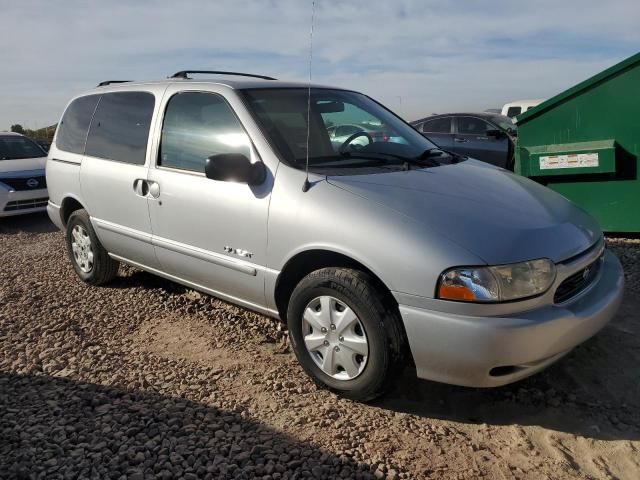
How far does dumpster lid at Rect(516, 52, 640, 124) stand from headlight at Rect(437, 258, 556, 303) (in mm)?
3846

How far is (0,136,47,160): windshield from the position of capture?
977 centimetres

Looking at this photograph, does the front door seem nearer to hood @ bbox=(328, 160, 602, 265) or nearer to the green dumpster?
hood @ bbox=(328, 160, 602, 265)

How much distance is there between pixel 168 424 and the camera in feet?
9.37

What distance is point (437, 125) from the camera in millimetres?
10094

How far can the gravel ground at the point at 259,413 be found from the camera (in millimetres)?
2537

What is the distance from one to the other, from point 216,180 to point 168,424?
4.66 feet

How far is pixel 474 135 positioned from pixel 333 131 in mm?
6387

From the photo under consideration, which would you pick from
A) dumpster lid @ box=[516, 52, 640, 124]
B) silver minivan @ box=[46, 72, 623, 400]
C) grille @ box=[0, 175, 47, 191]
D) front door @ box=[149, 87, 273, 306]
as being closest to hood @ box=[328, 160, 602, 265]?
silver minivan @ box=[46, 72, 623, 400]

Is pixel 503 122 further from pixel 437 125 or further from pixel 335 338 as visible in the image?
pixel 335 338

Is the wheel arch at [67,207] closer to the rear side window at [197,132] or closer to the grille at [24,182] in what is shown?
the rear side window at [197,132]

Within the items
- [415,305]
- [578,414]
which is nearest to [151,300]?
[415,305]

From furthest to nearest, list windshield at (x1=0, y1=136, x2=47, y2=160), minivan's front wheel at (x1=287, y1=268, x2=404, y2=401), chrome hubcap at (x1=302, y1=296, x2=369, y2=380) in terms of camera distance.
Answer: windshield at (x1=0, y1=136, x2=47, y2=160) → chrome hubcap at (x1=302, y1=296, x2=369, y2=380) → minivan's front wheel at (x1=287, y1=268, x2=404, y2=401)

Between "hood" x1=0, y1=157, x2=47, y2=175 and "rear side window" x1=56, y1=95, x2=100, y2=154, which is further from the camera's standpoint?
"hood" x1=0, y1=157, x2=47, y2=175

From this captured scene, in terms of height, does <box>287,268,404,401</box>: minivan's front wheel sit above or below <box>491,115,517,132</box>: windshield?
below
